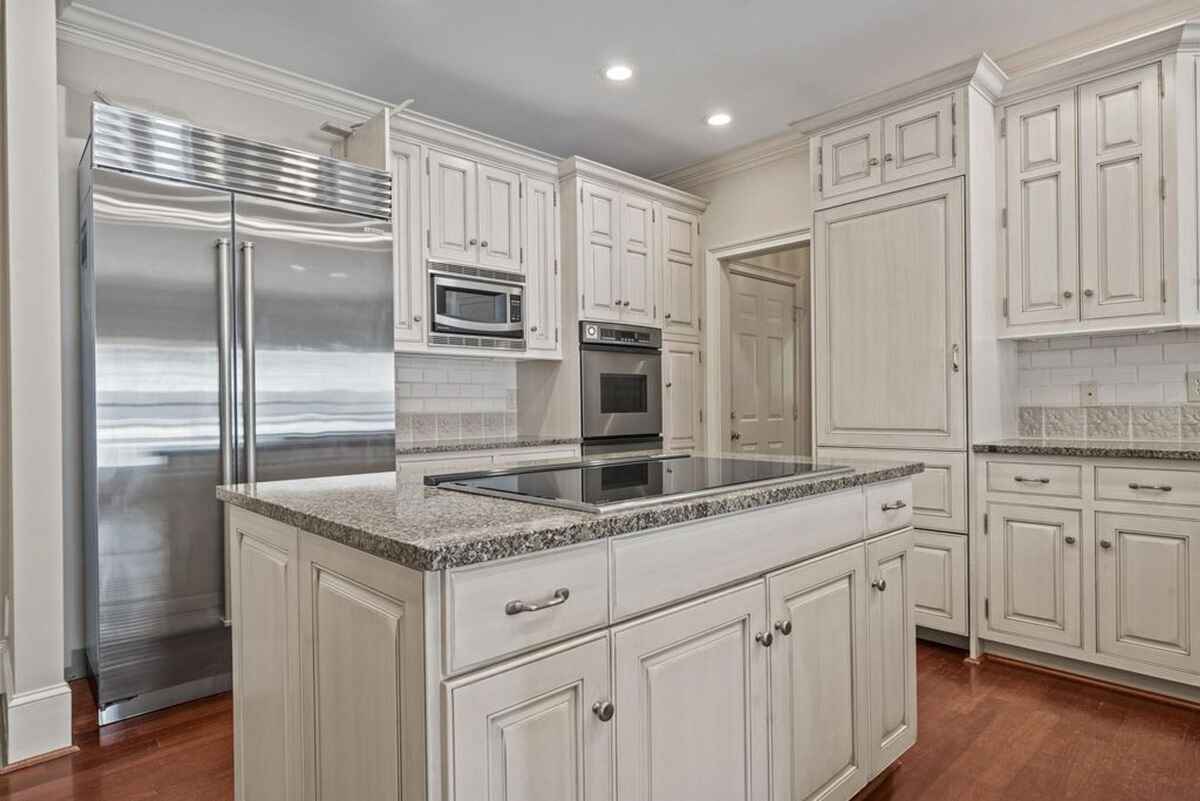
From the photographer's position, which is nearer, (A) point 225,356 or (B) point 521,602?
(B) point 521,602

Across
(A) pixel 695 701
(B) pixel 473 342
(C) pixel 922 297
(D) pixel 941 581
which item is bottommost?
(D) pixel 941 581

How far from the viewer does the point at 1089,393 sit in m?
3.21

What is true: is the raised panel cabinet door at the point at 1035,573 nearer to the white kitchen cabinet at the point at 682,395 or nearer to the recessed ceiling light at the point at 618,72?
the white kitchen cabinet at the point at 682,395

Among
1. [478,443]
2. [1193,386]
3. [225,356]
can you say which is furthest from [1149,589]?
[225,356]

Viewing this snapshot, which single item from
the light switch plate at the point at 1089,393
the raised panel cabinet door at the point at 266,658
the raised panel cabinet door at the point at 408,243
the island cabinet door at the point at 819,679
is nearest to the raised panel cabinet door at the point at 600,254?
the raised panel cabinet door at the point at 408,243

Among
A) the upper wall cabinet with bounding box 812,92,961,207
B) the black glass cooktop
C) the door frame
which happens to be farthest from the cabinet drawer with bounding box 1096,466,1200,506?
the door frame

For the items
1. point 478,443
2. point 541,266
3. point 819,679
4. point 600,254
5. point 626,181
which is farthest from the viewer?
point 626,181

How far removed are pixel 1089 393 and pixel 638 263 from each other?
250 cm

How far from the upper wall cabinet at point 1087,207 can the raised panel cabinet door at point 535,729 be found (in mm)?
2852

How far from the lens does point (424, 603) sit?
958 millimetres

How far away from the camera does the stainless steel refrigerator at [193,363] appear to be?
8.05ft

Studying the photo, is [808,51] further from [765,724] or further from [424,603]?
[424,603]

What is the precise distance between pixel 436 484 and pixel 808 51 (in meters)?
2.87

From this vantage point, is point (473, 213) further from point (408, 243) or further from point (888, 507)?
point (888, 507)
